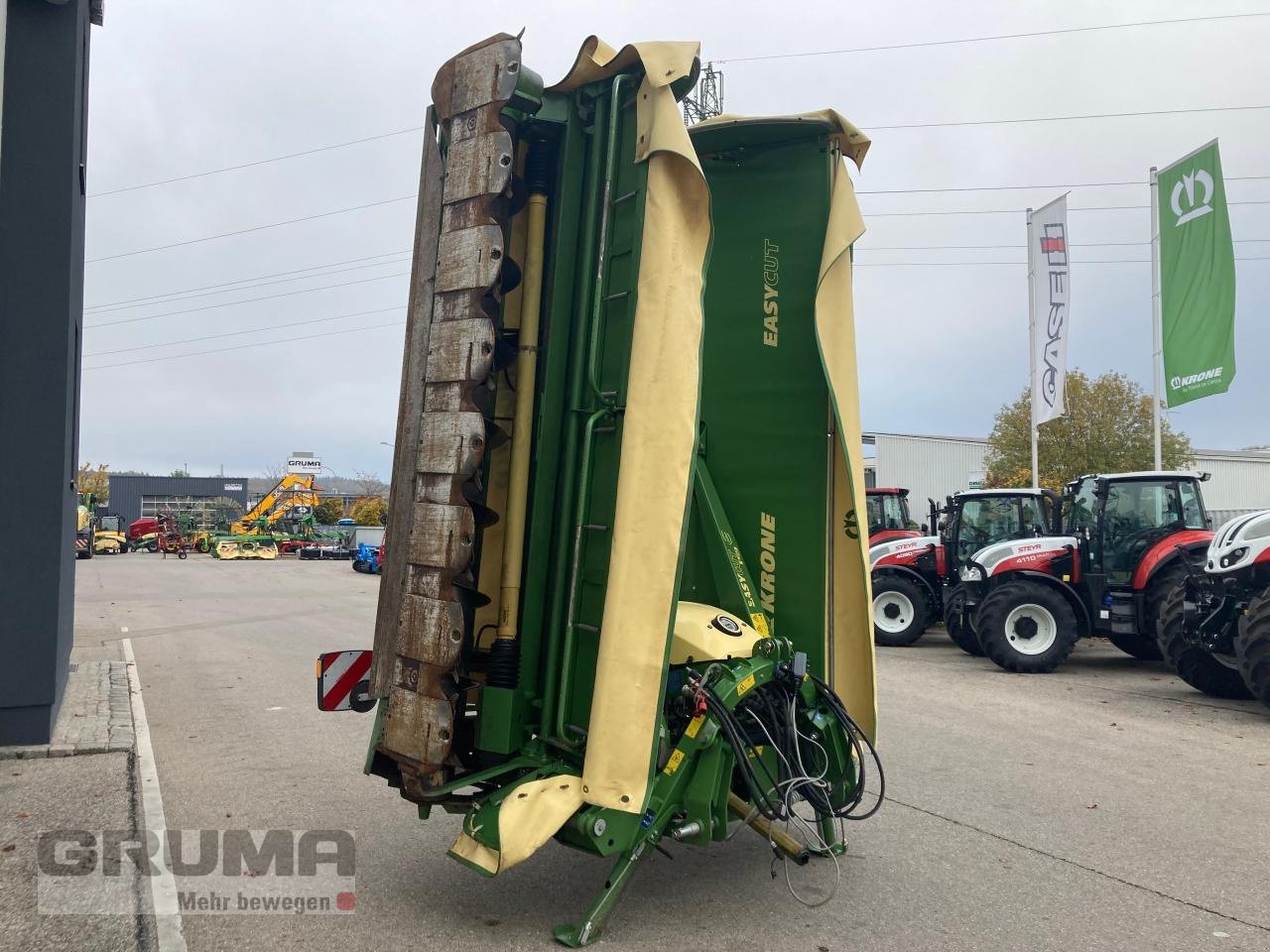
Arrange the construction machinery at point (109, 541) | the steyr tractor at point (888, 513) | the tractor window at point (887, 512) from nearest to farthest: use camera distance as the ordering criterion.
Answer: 1. the steyr tractor at point (888, 513)
2. the tractor window at point (887, 512)
3. the construction machinery at point (109, 541)

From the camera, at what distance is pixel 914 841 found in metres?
5.21

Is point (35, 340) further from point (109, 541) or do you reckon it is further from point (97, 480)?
point (97, 480)

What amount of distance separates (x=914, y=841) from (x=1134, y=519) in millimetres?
8781

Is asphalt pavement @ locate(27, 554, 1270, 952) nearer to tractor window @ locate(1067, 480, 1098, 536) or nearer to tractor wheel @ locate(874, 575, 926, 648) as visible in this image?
tractor window @ locate(1067, 480, 1098, 536)

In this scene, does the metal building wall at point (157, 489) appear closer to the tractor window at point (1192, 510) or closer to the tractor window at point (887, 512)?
the tractor window at point (887, 512)

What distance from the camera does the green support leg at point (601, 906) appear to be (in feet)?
12.3

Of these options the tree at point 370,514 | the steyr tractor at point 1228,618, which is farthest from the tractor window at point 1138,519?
the tree at point 370,514

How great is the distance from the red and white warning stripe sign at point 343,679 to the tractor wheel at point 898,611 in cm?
1152

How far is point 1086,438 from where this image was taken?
104ft

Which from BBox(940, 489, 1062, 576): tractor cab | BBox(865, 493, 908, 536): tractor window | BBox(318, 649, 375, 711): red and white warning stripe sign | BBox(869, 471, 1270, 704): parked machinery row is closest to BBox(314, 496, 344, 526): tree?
BBox(865, 493, 908, 536): tractor window

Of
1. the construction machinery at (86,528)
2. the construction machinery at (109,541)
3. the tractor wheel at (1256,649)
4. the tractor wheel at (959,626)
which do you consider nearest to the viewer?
the tractor wheel at (1256,649)

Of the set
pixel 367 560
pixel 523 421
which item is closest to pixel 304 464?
pixel 367 560

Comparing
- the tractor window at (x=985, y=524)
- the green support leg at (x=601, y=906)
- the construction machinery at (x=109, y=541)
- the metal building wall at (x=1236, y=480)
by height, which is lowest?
the construction machinery at (x=109, y=541)

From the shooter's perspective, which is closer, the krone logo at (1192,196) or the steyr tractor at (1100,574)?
the steyr tractor at (1100,574)
